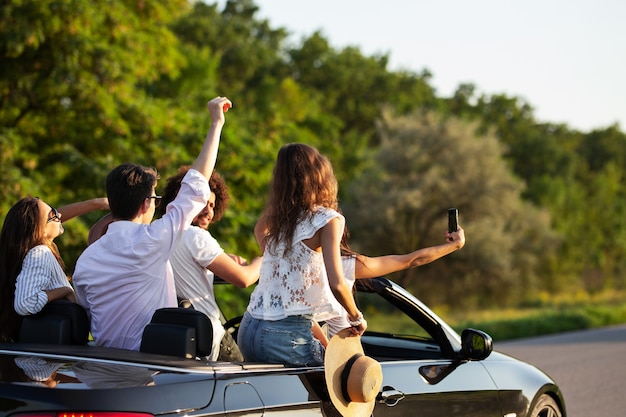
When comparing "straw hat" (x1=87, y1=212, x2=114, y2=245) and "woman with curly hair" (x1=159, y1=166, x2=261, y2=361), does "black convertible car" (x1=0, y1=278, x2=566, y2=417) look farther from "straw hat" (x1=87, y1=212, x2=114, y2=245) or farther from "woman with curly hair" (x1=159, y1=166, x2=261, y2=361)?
"straw hat" (x1=87, y1=212, x2=114, y2=245)

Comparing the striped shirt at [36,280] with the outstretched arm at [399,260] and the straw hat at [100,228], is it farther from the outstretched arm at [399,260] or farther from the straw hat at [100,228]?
the outstretched arm at [399,260]

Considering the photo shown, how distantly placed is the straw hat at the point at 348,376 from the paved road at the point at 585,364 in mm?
5253

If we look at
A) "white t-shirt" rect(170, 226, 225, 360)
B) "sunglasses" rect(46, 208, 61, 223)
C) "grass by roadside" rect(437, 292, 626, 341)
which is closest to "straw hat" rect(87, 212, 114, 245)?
"sunglasses" rect(46, 208, 61, 223)

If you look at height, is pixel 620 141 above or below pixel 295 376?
above

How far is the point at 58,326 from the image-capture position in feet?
13.9

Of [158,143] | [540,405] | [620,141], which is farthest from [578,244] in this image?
[540,405]

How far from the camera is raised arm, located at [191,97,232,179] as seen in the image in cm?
434

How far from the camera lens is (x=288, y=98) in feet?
169

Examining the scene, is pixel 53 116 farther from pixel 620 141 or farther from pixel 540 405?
pixel 620 141

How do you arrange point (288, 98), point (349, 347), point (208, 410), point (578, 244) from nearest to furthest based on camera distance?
point (208, 410), point (349, 347), point (288, 98), point (578, 244)

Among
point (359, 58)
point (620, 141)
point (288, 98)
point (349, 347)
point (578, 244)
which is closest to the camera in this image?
point (349, 347)

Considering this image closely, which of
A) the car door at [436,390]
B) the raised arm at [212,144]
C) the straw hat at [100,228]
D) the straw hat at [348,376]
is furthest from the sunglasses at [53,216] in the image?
the car door at [436,390]

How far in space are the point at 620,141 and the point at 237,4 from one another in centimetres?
4393

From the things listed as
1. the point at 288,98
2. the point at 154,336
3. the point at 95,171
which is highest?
the point at 288,98
